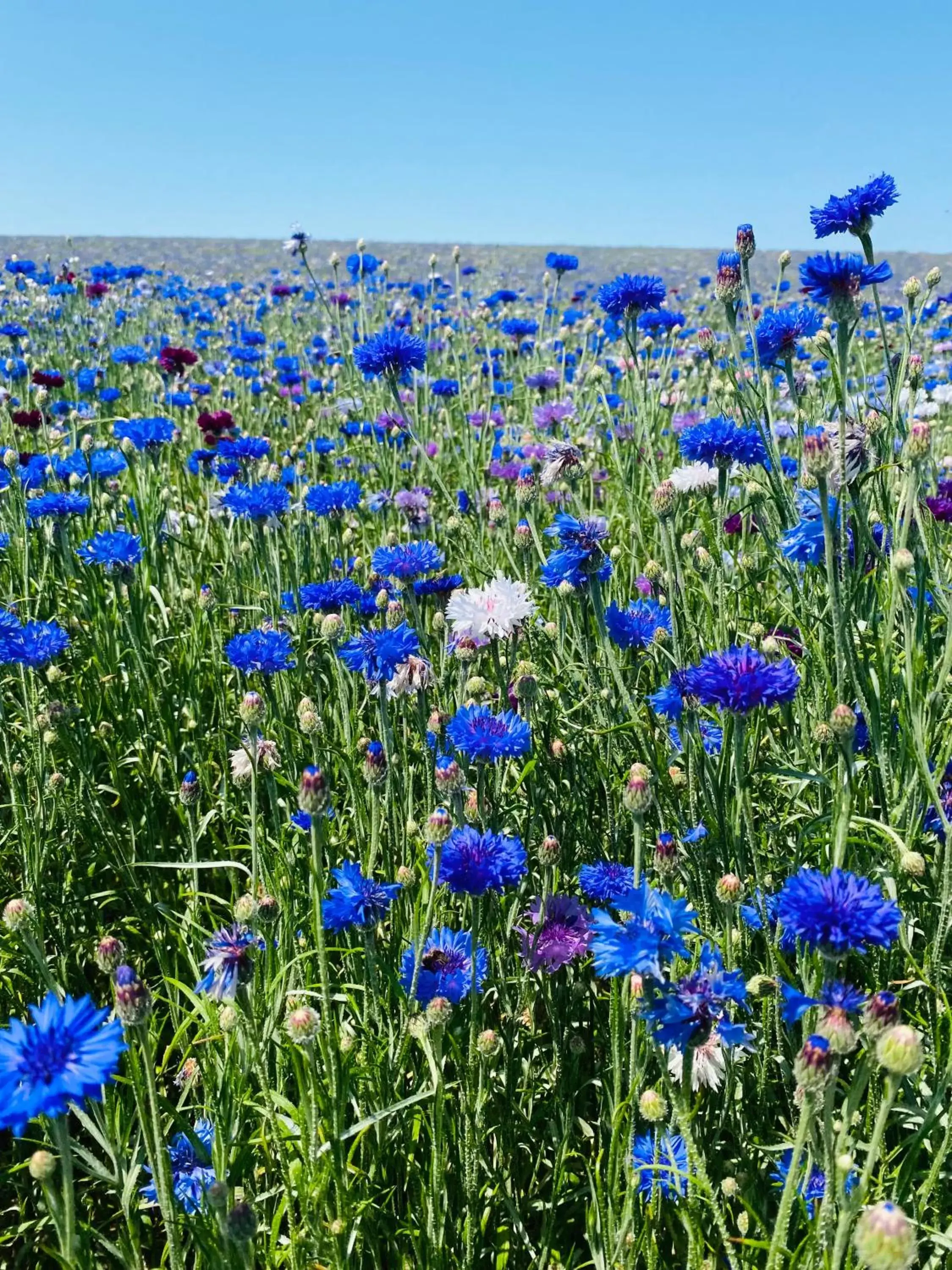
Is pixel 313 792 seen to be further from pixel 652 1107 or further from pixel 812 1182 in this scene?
pixel 812 1182

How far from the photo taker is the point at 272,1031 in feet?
5.16

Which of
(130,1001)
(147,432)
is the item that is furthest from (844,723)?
(147,432)

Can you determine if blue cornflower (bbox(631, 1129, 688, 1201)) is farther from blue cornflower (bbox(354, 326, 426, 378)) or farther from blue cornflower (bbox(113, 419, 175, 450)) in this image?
blue cornflower (bbox(113, 419, 175, 450))

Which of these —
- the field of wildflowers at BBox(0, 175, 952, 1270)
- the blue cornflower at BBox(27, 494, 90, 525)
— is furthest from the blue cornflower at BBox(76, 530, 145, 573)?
the blue cornflower at BBox(27, 494, 90, 525)

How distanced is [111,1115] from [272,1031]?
10.8 inches

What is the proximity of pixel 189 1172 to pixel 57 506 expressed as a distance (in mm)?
1909

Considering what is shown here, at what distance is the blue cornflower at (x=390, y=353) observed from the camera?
2.76 meters

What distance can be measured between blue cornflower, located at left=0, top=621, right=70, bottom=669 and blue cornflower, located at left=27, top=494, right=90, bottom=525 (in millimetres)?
621

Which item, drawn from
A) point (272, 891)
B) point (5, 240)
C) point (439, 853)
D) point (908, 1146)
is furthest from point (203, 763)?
point (5, 240)

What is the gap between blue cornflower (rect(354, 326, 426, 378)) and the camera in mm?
2762

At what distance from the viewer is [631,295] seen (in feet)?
8.91

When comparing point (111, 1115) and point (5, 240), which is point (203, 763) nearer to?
point (111, 1115)

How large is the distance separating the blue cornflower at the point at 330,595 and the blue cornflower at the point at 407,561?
5.4 inches

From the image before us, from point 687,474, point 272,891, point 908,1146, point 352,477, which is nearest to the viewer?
point 908,1146
